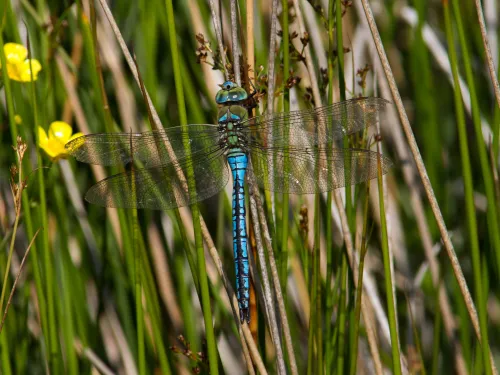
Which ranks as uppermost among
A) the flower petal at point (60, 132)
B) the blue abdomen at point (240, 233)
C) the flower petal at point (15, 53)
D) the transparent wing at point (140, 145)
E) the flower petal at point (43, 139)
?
the flower petal at point (15, 53)

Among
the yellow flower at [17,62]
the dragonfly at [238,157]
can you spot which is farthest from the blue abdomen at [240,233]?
the yellow flower at [17,62]

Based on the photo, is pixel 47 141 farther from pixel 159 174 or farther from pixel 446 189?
pixel 446 189

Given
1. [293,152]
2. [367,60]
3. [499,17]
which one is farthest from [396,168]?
[293,152]

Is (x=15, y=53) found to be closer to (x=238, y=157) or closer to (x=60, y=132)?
(x=60, y=132)

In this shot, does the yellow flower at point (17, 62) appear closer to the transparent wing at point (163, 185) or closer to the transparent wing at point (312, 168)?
the transparent wing at point (163, 185)

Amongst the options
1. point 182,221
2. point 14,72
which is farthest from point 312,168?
point 14,72

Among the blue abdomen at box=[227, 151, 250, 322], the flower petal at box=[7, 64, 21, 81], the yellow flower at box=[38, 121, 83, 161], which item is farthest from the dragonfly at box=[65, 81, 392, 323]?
the flower petal at box=[7, 64, 21, 81]
